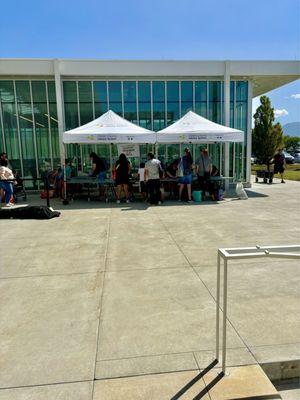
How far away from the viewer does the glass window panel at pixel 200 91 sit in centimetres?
1559

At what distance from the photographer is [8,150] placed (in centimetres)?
1512

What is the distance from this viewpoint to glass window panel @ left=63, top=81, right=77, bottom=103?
595 inches

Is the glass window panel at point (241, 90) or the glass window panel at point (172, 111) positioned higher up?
the glass window panel at point (241, 90)

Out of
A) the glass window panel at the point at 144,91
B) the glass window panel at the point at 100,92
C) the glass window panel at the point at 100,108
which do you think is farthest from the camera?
the glass window panel at the point at 100,108

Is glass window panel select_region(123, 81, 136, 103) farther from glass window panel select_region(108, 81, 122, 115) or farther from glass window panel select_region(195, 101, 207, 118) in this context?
glass window panel select_region(195, 101, 207, 118)

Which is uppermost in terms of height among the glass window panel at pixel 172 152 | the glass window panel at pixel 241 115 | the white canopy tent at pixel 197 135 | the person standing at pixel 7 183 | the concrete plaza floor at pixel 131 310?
the glass window panel at pixel 241 115

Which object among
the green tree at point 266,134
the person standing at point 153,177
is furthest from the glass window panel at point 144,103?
the green tree at point 266,134

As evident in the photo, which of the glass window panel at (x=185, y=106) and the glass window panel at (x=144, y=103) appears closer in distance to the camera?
the glass window panel at (x=144, y=103)

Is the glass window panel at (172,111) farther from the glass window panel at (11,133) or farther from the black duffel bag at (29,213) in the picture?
the black duffel bag at (29,213)

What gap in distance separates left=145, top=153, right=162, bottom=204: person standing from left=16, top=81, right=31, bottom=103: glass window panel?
7.44 m

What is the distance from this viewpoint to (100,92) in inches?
603

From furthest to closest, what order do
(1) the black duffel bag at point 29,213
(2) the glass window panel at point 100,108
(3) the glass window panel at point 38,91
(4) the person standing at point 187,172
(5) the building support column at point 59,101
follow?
(2) the glass window panel at point 100,108
(3) the glass window panel at point 38,91
(5) the building support column at point 59,101
(4) the person standing at point 187,172
(1) the black duffel bag at point 29,213

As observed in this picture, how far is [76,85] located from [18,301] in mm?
12976

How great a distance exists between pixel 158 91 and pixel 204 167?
5.36 metres
